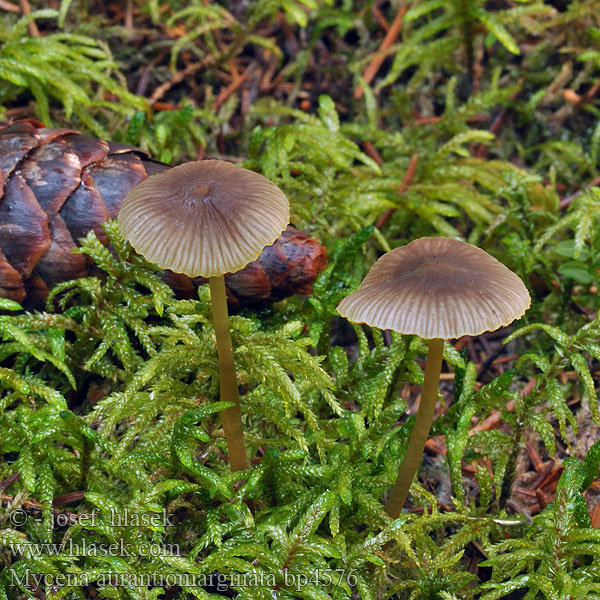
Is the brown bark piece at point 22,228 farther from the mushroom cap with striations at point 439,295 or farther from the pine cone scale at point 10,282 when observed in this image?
the mushroom cap with striations at point 439,295

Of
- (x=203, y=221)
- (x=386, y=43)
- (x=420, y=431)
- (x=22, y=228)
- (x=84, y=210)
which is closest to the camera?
(x=203, y=221)

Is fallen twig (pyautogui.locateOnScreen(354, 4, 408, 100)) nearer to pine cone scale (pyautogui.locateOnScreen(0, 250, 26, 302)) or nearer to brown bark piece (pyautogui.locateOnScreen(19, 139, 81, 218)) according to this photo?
brown bark piece (pyautogui.locateOnScreen(19, 139, 81, 218))

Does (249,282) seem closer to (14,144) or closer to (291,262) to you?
(291,262)

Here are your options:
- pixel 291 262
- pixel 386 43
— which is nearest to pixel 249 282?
pixel 291 262

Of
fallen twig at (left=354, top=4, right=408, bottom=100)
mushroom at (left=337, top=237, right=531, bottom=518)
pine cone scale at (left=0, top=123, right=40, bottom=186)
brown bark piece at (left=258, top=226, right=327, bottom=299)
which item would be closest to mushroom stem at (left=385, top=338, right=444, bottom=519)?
→ mushroom at (left=337, top=237, right=531, bottom=518)

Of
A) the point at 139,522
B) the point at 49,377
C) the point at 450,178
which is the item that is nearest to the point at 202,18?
Answer: the point at 450,178

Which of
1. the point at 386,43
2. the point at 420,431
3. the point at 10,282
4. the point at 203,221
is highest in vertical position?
the point at 386,43

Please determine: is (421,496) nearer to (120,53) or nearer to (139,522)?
(139,522)
